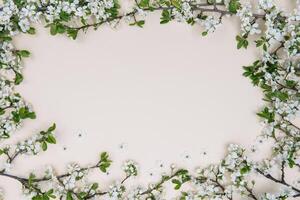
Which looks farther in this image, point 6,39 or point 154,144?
point 154,144

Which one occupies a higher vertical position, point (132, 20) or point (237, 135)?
point (132, 20)

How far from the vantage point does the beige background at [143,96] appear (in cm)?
272

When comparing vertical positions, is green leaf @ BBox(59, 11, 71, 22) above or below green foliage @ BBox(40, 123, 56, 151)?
above

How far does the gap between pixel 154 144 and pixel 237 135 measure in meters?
0.49

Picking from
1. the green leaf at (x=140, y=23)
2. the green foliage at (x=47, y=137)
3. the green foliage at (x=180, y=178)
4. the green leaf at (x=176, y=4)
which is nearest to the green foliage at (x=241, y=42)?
the green leaf at (x=176, y=4)

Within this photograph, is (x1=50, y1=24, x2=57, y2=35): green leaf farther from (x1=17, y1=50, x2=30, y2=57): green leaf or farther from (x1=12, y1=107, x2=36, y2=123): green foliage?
(x1=12, y1=107, x2=36, y2=123): green foliage

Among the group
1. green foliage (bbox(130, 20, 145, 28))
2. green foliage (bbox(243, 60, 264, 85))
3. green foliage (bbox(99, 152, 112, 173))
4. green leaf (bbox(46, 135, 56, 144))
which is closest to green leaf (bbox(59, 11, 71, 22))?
green foliage (bbox(130, 20, 145, 28))

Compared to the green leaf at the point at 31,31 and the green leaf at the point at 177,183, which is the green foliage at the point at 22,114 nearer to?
the green leaf at the point at 31,31

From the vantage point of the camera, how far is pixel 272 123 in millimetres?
2709

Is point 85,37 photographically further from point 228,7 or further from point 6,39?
point 228,7

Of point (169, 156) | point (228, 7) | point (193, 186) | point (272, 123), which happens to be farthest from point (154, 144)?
point (228, 7)

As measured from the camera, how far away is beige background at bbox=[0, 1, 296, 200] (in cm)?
272

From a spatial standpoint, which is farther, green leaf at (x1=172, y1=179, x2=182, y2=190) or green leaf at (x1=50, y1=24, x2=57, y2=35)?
green leaf at (x1=172, y1=179, x2=182, y2=190)

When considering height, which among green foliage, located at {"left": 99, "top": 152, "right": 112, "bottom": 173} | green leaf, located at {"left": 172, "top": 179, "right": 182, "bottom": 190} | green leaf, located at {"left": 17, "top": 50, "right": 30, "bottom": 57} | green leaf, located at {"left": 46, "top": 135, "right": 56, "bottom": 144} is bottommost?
green leaf, located at {"left": 172, "top": 179, "right": 182, "bottom": 190}
